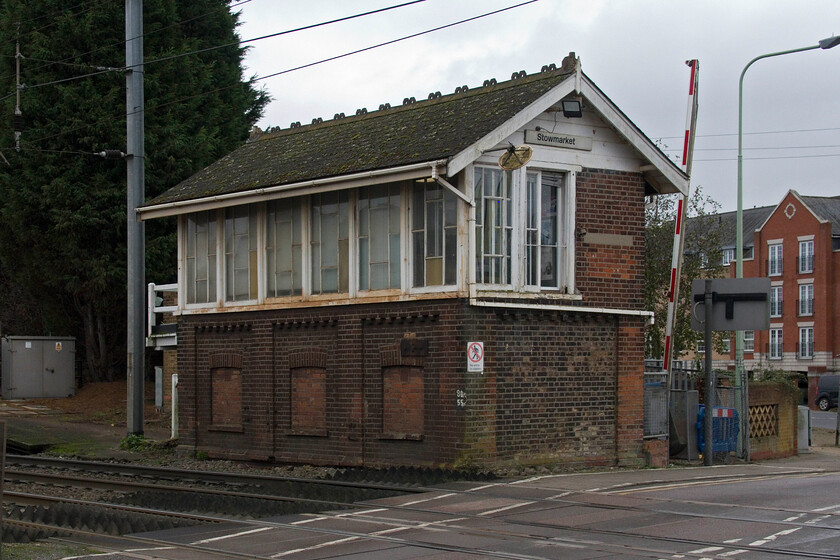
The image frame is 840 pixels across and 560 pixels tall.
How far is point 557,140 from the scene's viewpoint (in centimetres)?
1836

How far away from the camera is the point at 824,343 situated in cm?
6444

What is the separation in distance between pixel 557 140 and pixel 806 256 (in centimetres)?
5161

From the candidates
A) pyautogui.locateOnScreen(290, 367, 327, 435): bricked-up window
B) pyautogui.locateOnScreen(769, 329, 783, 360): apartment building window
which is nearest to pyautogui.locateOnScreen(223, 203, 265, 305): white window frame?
pyautogui.locateOnScreen(290, 367, 327, 435): bricked-up window

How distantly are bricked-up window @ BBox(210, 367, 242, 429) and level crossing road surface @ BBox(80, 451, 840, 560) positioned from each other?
7.47 m

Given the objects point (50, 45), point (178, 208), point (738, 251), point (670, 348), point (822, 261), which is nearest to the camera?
point (670, 348)

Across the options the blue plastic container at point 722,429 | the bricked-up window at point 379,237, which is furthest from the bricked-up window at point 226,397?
the blue plastic container at point 722,429

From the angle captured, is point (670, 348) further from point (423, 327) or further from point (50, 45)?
point (50, 45)

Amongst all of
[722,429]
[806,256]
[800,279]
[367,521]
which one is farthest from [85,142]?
[800,279]

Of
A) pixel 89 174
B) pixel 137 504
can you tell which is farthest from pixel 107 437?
pixel 137 504

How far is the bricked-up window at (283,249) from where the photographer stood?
20641mm

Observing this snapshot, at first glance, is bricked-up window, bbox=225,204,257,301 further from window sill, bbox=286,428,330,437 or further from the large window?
the large window

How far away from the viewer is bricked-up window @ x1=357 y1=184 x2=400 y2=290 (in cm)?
1867

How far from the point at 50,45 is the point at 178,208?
626 inches

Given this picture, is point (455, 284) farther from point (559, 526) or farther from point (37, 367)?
point (37, 367)
